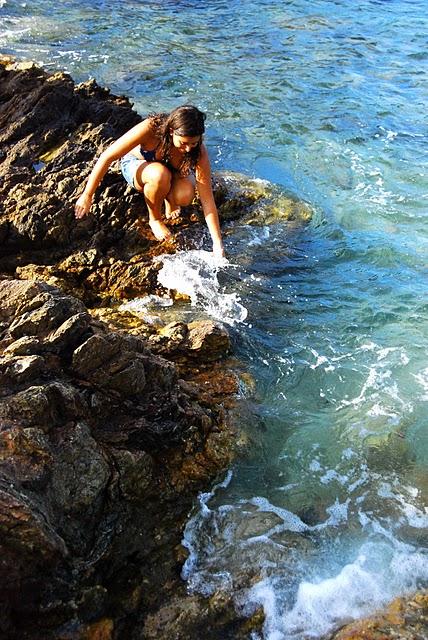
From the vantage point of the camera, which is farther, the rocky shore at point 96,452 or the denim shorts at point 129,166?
the denim shorts at point 129,166

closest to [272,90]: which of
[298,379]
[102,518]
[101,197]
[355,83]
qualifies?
[355,83]

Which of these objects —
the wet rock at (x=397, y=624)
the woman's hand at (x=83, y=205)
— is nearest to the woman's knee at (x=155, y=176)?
the woman's hand at (x=83, y=205)

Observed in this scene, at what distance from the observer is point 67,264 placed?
6168mm

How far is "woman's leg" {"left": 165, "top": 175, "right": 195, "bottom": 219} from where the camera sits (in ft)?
21.2

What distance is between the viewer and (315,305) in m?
6.26

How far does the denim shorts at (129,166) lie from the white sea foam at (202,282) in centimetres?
90

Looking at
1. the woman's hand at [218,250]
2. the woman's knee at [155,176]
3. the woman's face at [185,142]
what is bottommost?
the woman's hand at [218,250]

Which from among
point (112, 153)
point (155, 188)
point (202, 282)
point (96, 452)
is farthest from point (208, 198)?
point (96, 452)

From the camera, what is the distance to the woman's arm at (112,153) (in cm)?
583

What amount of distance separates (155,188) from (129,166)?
43 cm

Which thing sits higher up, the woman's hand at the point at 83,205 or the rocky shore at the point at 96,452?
the woman's hand at the point at 83,205

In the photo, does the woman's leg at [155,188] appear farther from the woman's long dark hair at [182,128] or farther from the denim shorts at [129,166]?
the woman's long dark hair at [182,128]

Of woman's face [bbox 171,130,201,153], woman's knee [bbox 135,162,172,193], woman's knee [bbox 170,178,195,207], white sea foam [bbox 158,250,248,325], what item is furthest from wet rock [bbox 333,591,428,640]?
woman's knee [bbox 170,178,195,207]

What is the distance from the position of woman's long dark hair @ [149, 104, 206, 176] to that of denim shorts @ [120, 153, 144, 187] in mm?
319
